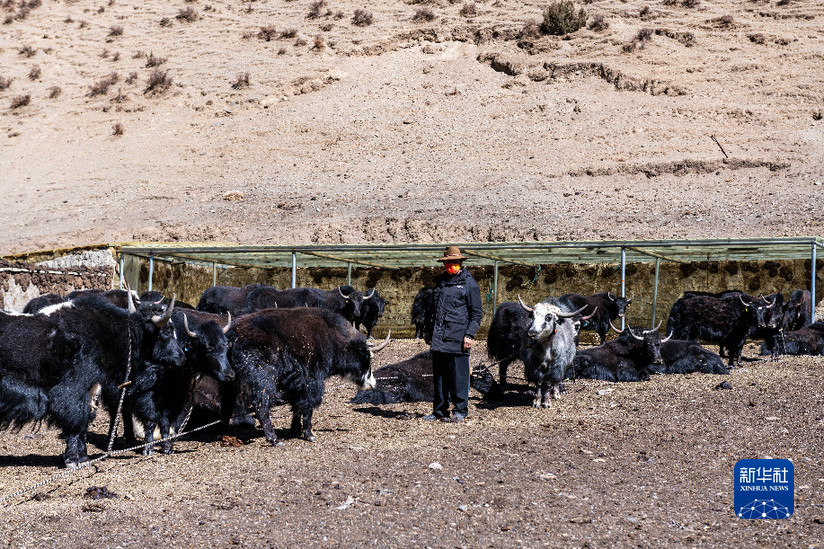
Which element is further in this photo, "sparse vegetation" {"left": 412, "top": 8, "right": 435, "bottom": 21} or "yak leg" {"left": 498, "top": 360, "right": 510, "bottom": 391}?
"sparse vegetation" {"left": 412, "top": 8, "right": 435, "bottom": 21}

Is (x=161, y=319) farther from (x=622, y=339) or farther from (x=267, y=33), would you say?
(x=267, y=33)

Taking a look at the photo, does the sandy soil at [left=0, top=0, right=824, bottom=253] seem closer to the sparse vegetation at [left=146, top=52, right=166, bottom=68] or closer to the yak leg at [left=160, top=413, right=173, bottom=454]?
the sparse vegetation at [left=146, top=52, right=166, bottom=68]

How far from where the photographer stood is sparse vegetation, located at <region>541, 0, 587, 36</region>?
3872 centimetres

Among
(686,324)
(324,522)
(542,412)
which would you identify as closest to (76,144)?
(686,324)

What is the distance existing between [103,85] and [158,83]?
297cm

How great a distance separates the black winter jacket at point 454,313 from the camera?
27.1 feet

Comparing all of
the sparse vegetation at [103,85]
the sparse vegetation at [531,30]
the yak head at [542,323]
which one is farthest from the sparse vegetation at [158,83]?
the yak head at [542,323]

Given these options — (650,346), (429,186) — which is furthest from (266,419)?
(429,186)

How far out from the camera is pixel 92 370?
21.4 feet

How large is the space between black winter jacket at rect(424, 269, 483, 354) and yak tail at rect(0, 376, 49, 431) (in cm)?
355

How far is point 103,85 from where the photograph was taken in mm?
40969

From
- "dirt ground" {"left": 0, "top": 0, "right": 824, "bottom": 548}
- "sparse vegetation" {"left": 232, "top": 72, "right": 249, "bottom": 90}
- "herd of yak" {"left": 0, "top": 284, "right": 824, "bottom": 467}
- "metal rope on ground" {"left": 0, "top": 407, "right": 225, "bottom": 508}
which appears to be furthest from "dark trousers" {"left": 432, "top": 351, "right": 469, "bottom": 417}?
"sparse vegetation" {"left": 232, "top": 72, "right": 249, "bottom": 90}

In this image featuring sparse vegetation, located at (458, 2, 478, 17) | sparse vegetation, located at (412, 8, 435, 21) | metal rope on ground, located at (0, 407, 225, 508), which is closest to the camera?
metal rope on ground, located at (0, 407, 225, 508)

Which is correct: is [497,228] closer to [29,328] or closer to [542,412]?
[542,412]
